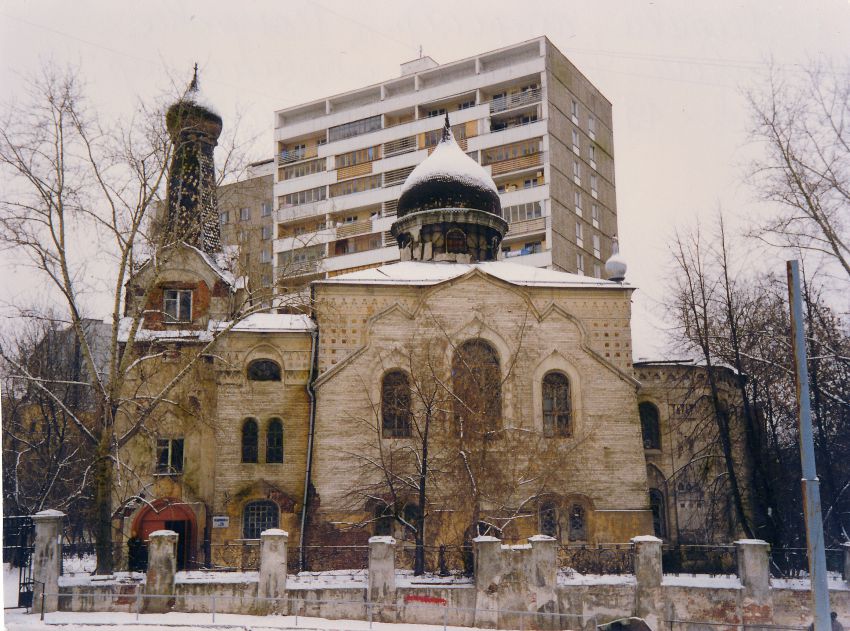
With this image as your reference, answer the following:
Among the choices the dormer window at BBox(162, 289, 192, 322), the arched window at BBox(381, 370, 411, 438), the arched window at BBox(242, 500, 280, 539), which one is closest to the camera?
the arched window at BBox(381, 370, 411, 438)

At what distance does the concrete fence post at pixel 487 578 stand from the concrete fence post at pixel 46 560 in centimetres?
821

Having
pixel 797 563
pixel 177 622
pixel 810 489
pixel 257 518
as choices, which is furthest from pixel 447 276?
pixel 810 489

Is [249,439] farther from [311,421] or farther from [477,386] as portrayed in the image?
[477,386]

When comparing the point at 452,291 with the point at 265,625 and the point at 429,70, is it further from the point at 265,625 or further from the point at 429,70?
the point at 429,70

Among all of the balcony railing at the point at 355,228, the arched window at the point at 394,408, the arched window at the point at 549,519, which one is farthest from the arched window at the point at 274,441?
the balcony railing at the point at 355,228

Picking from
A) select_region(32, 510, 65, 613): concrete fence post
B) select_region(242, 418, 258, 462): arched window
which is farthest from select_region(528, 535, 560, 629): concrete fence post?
select_region(242, 418, 258, 462): arched window

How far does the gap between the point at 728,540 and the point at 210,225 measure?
19712mm

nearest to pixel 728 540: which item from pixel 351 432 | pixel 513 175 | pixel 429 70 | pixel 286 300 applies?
pixel 351 432

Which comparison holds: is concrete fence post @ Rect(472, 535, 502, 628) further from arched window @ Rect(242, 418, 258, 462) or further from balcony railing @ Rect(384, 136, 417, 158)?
balcony railing @ Rect(384, 136, 417, 158)

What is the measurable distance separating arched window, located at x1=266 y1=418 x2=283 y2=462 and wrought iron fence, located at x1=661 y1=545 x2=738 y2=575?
11170 mm

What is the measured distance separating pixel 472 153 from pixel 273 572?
1389 inches

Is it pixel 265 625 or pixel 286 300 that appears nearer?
pixel 265 625

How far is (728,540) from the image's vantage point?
90.6ft

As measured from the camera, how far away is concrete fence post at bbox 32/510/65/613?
1683 centimetres
